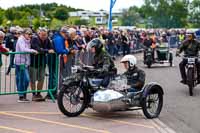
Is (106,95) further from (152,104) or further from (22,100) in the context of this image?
(22,100)

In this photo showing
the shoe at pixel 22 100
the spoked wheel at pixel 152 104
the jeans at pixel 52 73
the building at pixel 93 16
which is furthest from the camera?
the building at pixel 93 16

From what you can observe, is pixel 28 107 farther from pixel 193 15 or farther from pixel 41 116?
pixel 193 15

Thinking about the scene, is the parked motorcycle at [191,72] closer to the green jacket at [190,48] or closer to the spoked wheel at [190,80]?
the spoked wheel at [190,80]

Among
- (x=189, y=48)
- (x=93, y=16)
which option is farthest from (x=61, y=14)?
(x=189, y=48)

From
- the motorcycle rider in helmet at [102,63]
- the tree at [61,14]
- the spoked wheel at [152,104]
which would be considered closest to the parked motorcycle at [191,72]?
the spoked wheel at [152,104]

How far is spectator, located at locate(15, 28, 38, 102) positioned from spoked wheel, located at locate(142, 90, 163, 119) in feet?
9.94

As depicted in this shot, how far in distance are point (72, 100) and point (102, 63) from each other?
1093 millimetres

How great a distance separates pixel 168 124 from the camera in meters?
9.85

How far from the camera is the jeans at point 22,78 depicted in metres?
12.0

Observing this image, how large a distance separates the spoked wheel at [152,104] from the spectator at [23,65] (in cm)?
303

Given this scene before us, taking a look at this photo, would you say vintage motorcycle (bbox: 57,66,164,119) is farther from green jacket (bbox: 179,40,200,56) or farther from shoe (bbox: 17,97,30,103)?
green jacket (bbox: 179,40,200,56)

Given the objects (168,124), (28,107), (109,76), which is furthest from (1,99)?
(168,124)

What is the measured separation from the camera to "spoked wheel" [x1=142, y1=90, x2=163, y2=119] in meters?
10.4

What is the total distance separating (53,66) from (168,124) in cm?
380
